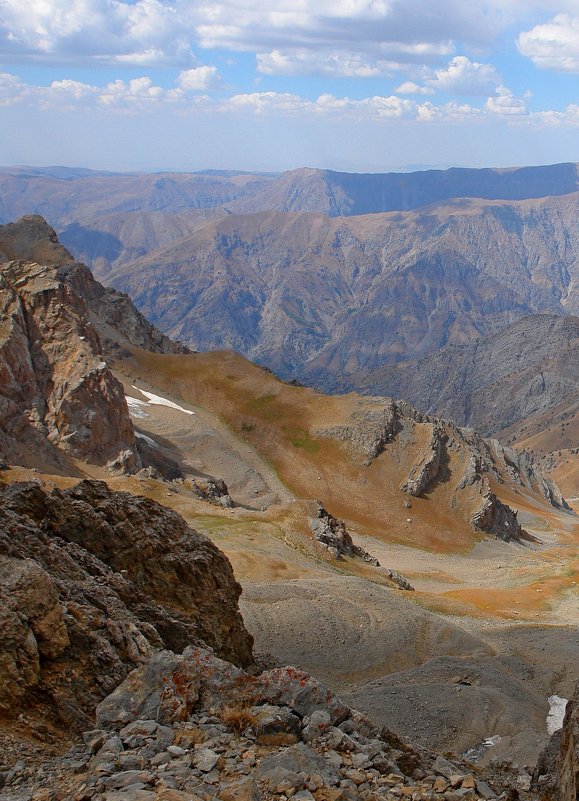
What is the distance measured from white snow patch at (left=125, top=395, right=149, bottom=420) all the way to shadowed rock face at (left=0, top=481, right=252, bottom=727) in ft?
241

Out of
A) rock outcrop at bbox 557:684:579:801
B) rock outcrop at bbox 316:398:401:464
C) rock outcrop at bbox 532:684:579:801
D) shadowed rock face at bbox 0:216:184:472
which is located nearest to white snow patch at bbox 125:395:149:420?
shadowed rock face at bbox 0:216:184:472

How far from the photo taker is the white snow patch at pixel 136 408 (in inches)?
4040

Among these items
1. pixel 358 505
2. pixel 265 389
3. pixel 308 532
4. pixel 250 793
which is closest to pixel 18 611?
pixel 250 793

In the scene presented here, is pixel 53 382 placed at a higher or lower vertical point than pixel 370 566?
higher

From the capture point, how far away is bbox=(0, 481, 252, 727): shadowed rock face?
1677 cm

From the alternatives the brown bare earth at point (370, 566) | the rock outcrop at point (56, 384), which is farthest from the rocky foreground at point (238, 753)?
the rock outcrop at point (56, 384)

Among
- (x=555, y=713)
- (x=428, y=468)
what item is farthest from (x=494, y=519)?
(x=555, y=713)

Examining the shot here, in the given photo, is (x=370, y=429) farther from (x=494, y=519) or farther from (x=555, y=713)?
(x=555, y=713)

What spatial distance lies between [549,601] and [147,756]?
55409 millimetres

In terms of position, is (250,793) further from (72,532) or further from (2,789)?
(72,532)

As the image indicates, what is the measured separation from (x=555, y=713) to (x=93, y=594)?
84.5 feet

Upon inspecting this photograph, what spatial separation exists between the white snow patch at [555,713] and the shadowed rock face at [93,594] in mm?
14985

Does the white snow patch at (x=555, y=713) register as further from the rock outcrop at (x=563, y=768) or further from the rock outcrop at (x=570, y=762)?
the rock outcrop at (x=570, y=762)

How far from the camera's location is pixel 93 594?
20781 millimetres
